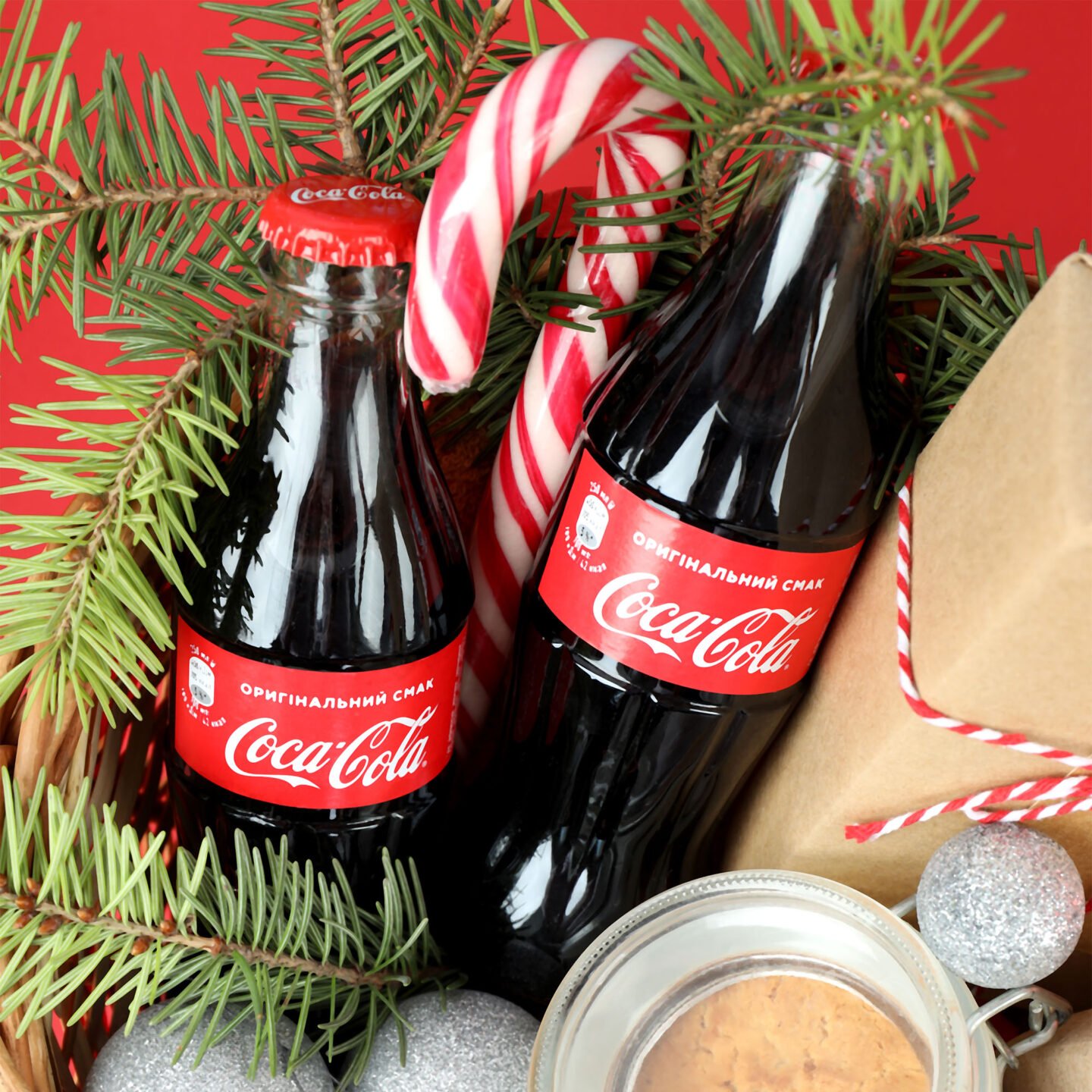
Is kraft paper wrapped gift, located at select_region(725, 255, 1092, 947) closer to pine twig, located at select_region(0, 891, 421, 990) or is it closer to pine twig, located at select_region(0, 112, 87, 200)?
pine twig, located at select_region(0, 891, 421, 990)

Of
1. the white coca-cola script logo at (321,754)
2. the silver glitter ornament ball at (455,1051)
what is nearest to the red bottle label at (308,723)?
the white coca-cola script logo at (321,754)

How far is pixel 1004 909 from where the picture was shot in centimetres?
48

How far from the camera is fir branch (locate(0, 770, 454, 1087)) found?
50cm

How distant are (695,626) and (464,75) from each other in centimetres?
29

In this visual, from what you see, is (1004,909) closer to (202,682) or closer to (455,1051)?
(455,1051)

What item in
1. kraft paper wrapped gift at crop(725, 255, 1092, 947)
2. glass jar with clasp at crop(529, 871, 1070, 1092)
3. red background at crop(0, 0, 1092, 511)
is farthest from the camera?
red background at crop(0, 0, 1092, 511)

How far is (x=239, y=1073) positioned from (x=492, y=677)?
0.95ft

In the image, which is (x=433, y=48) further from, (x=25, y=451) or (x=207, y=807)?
(x=207, y=807)

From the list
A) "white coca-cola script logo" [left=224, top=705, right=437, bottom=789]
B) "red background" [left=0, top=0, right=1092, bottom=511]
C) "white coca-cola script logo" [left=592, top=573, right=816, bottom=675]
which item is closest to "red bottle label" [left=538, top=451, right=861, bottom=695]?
"white coca-cola script logo" [left=592, top=573, right=816, bottom=675]

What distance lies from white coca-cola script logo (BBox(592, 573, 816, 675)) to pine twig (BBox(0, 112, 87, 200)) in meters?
0.32

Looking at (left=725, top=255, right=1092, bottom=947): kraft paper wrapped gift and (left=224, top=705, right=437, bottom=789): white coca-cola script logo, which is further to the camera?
(left=224, top=705, right=437, bottom=789): white coca-cola script logo

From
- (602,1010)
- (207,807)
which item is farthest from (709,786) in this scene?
(207,807)

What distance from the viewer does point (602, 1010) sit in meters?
0.56

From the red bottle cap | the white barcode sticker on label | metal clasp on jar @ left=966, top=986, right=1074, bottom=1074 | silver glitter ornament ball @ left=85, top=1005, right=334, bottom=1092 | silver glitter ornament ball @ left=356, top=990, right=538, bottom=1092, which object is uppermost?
the red bottle cap
